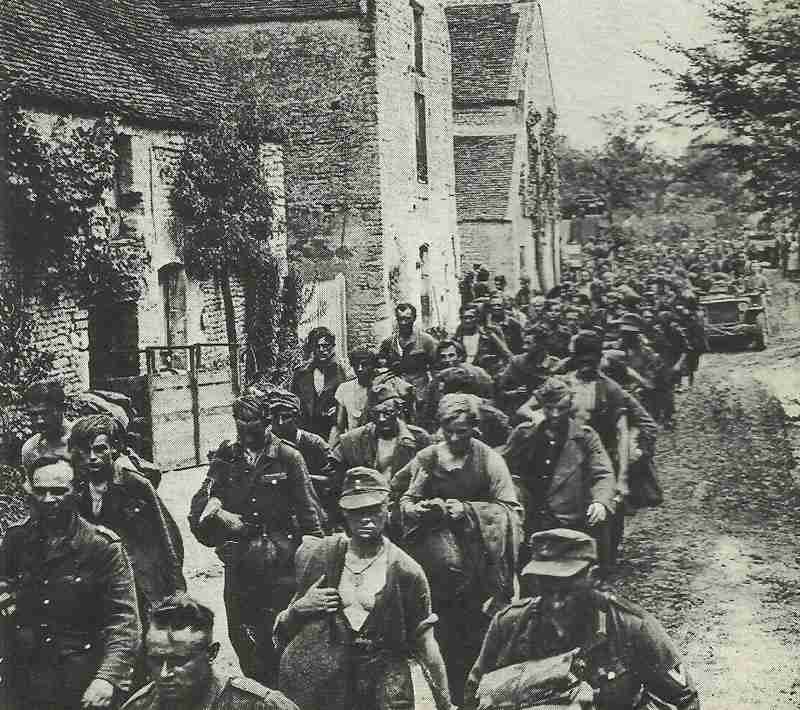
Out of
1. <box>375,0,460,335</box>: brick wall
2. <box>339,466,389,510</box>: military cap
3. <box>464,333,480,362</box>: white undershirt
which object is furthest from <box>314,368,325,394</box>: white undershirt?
<box>375,0,460,335</box>: brick wall

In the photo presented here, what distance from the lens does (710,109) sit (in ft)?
40.9

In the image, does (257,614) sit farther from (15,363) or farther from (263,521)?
(15,363)

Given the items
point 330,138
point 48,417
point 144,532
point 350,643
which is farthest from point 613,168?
point 350,643

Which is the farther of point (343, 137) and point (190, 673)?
point (343, 137)

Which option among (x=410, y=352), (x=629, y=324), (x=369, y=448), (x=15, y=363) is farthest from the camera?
(x=629, y=324)

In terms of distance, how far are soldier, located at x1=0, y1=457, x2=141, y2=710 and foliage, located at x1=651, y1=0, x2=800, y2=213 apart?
916 centimetres

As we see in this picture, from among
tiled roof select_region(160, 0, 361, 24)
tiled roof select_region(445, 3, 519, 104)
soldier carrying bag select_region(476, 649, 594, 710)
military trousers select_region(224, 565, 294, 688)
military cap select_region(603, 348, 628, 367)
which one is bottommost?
military trousers select_region(224, 565, 294, 688)

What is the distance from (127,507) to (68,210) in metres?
8.99

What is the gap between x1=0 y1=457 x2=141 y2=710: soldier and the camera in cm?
468

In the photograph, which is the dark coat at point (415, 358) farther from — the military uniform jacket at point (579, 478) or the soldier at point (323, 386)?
the military uniform jacket at point (579, 478)

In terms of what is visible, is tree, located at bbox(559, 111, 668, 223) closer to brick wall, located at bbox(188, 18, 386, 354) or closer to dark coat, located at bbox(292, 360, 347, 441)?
brick wall, located at bbox(188, 18, 386, 354)

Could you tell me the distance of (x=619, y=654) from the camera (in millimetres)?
4266

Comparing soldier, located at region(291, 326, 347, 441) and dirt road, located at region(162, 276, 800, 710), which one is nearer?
dirt road, located at region(162, 276, 800, 710)

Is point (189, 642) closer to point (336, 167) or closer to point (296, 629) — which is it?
point (296, 629)
